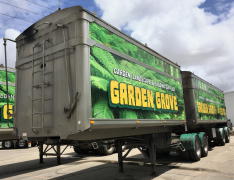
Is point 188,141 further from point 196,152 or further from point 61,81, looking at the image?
point 61,81

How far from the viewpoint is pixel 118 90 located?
499 cm

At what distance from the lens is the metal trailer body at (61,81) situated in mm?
4160

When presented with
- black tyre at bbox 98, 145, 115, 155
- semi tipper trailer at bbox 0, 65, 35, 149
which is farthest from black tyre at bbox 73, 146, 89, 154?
semi tipper trailer at bbox 0, 65, 35, 149

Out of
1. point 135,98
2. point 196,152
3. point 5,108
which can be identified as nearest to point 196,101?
point 196,152

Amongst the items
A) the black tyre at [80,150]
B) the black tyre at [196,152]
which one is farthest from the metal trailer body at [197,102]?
the black tyre at [80,150]

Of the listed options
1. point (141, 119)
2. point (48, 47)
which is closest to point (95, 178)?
point (141, 119)

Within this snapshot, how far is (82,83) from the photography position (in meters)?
4.11

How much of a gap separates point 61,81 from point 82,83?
65 cm

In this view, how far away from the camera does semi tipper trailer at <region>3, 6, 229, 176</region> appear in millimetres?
4227

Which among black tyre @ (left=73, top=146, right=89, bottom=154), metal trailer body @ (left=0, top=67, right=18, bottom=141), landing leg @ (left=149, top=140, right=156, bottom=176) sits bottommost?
black tyre @ (left=73, top=146, right=89, bottom=154)

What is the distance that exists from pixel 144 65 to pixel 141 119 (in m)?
1.71

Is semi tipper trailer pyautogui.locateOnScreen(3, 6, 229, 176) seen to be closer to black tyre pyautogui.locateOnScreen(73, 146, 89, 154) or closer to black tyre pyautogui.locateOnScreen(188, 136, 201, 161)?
black tyre pyautogui.locateOnScreen(188, 136, 201, 161)

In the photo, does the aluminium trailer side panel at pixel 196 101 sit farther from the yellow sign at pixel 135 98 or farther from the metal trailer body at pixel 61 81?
the metal trailer body at pixel 61 81

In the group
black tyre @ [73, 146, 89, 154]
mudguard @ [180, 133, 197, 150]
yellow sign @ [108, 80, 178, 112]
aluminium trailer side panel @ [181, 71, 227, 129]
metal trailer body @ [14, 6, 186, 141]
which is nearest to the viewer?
metal trailer body @ [14, 6, 186, 141]
